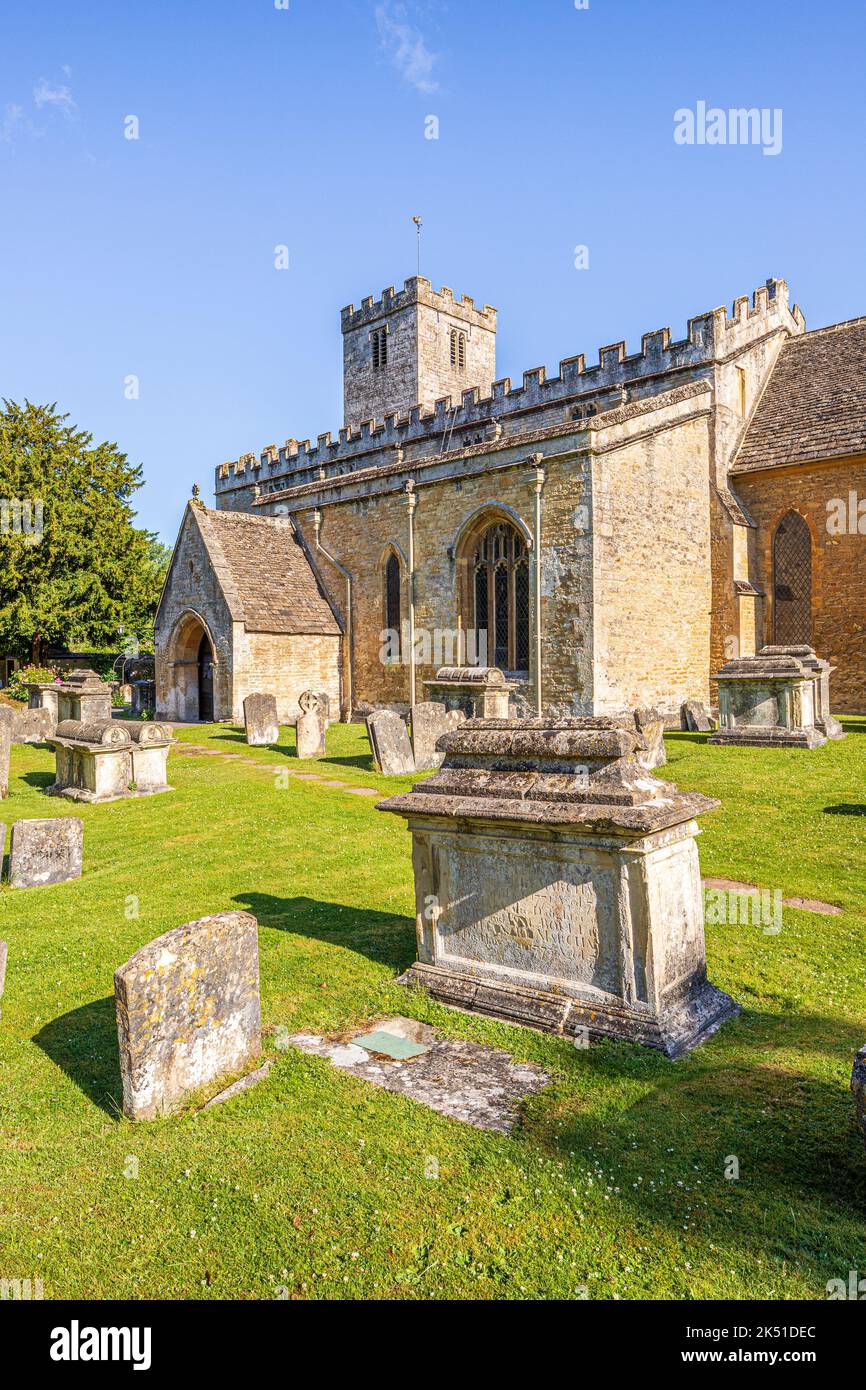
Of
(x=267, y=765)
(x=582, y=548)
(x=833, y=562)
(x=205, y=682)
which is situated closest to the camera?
(x=267, y=765)

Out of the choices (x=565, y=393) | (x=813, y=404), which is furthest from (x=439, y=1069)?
(x=565, y=393)

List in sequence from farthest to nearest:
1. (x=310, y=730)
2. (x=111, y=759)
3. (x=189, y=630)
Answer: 1. (x=189, y=630)
2. (x=310, y=730)
3. (x=111, y=759)

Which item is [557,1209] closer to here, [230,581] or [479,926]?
[479,926]

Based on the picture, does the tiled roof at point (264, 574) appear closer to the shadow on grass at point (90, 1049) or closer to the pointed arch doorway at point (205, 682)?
the pointed arch doorway at point (205, 682)

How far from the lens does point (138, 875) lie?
28.1ft

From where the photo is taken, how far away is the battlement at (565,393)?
73.3ft

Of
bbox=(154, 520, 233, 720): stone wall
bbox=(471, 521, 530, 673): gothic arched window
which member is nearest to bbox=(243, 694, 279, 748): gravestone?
bbox=(154, 520, 233, 720): stone wall

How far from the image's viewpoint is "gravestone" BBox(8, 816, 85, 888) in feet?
27.4

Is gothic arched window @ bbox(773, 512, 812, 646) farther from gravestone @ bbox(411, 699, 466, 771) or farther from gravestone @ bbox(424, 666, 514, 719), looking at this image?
gravestone @ bbox(411, 699, 466, 771)

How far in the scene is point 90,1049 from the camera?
15.5 ft

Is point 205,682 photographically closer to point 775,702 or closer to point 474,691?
point 474,691

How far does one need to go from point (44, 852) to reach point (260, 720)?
9902 millimetres
